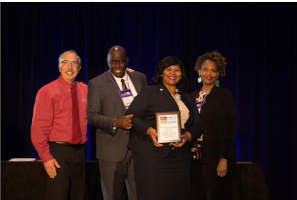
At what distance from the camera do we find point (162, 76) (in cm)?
212

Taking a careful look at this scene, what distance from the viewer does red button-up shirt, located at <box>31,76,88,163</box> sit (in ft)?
7.31

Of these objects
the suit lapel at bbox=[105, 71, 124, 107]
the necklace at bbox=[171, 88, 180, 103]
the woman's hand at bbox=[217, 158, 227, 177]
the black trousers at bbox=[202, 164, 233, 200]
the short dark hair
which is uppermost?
the short dark hair

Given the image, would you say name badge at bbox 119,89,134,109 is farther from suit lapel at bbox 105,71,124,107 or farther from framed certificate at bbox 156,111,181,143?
framed certificate at bbox 156,111,181,143

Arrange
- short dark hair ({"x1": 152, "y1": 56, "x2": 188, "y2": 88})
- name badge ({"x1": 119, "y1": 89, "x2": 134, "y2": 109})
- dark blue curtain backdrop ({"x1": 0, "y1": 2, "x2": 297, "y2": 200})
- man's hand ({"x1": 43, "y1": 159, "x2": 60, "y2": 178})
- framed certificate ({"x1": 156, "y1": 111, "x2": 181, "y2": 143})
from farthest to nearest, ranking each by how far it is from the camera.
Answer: dark blue curtain backdrop ({"x1": 0, "y1": 2, "x2": 297, "y2": 200}) → name badge ({"x1": 119, "y1": 89, "x2": 134, "y2": 109}) → man's hand ({"x1": 43, "y1": 159, "x2": 60, "y2": 178}) → short dark hair ({"x1": 152, "y1": 56, "x2": 188, "y2": 88}) → framed certificate ({"x1": 156, "y1": 111, "x2": 181, "y2": 143})

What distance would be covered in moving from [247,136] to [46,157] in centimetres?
333

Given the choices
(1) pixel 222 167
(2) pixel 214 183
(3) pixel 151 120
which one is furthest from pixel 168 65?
(2) pixel 214 183

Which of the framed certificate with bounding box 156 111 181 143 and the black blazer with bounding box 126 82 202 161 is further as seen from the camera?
the black blazer with bounding box 126 82 202 161

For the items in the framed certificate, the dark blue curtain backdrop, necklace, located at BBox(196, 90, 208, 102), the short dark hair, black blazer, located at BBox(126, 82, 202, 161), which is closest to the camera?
the framed certificate

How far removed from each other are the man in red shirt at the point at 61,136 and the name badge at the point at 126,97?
502mm

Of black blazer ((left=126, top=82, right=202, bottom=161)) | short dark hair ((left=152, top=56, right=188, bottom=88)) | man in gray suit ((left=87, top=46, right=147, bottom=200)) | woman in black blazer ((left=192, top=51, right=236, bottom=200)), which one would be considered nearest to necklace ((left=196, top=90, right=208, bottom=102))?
woman in black blazer ((left=192, top=51, right=236, bottom=200))

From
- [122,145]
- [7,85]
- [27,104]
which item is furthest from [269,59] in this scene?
[7,85]

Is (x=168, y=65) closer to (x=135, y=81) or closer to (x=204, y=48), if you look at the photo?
(x=135, y=81)

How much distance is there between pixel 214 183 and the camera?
2402mm

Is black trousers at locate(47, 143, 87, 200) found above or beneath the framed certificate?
beneath
